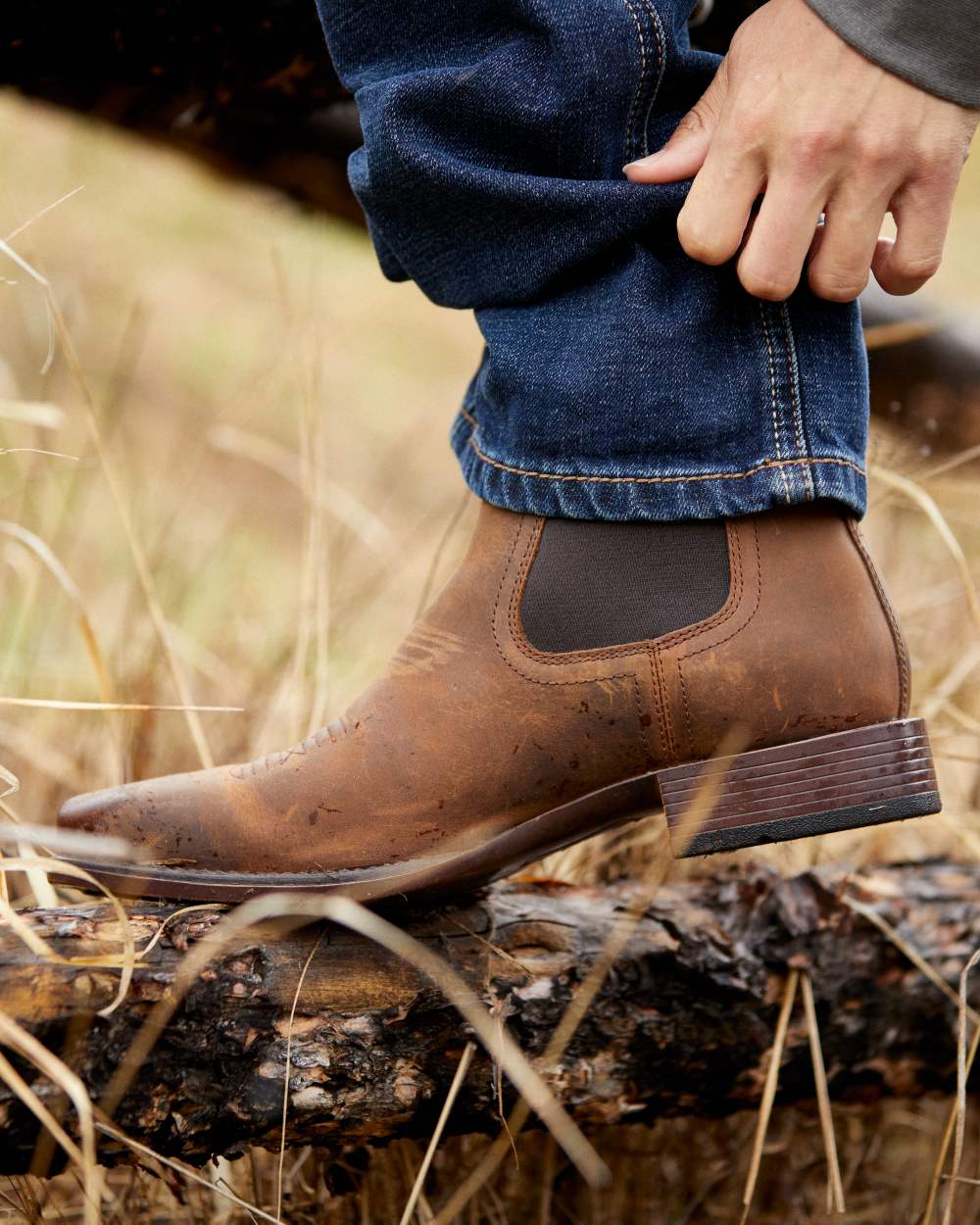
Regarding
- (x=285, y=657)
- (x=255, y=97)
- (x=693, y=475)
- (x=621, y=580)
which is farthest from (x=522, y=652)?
(x=255, y=97)

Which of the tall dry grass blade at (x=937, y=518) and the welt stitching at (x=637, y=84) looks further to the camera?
the tall dry grass blade at (x=937, y=518)

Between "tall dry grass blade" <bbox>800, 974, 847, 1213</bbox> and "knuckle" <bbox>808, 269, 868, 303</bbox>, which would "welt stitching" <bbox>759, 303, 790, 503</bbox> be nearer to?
"knuckle" <bbox>808, 269, 868, 303</bbox>

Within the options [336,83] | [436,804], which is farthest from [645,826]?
[336,83]

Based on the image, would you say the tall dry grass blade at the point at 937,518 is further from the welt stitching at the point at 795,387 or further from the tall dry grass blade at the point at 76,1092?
the tall dry grass blade at the point at 76,1092

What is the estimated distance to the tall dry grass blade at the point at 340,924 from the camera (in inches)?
28.3

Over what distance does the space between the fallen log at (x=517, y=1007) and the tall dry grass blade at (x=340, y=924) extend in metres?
0.01

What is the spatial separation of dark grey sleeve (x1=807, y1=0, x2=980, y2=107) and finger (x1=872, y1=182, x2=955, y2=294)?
7 centimetres

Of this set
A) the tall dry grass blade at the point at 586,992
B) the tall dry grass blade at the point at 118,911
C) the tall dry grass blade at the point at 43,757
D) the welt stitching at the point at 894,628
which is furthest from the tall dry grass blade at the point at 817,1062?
the tall dry grass blade at the point at 43,757

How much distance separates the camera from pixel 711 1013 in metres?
1.02

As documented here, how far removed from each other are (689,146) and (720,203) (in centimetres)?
6

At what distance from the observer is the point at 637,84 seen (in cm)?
79

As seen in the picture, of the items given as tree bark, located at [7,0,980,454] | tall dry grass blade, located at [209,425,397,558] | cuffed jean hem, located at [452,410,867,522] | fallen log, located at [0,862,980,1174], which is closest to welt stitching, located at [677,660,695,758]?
cuffed jean hem, located at [452,410,867,522]

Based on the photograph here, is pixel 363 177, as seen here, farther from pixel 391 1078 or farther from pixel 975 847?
pixel 975 847

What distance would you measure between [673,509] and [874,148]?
0.29 meters
